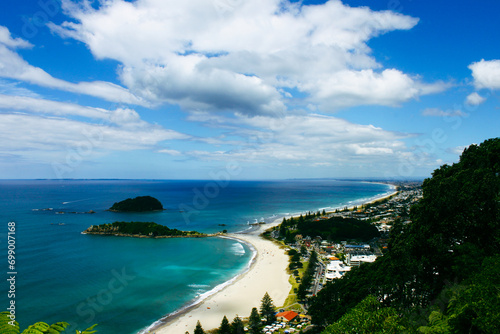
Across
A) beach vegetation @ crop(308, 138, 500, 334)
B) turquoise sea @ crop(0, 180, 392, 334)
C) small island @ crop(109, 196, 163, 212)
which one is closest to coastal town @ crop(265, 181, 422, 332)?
beach vegetation @ crop(308, 138, 500, 334)

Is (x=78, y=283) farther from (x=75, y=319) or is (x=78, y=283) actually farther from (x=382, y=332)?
(x=382, y=332)

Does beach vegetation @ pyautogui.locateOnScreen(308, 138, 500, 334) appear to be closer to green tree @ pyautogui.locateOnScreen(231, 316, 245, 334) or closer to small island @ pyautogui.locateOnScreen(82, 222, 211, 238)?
green tree @ pyautogui.locateOnScreen(231, 316, 245, 334)

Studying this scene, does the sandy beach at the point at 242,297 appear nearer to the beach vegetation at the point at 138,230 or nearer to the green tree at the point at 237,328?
the green tree at the point at 237,328

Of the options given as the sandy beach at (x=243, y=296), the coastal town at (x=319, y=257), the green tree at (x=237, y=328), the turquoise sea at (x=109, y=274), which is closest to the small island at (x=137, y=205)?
the turquoise sea at (x=109, y=274)

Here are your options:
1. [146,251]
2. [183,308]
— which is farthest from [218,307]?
A: [146,251]

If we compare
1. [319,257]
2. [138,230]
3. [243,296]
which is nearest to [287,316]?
[243,296]

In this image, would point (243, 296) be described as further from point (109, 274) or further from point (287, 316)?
point (109, 274)
